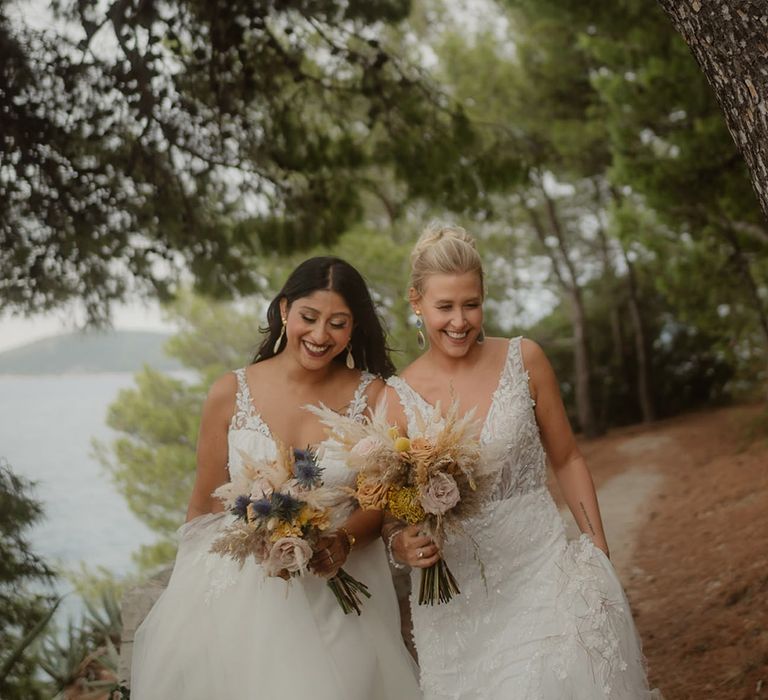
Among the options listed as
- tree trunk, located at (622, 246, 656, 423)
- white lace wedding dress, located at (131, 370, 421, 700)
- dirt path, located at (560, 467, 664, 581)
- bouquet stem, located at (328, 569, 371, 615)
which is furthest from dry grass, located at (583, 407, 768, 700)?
tree trunk, located at (622, 246, 656, 423)

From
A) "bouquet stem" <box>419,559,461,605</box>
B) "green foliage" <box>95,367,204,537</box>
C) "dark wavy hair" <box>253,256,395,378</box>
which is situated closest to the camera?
"bouquet stem" <box>419,559,461,605</box>

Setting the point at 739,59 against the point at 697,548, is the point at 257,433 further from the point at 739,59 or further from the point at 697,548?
the point at 697,548

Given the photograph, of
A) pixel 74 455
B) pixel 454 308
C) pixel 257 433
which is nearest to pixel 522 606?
pixel 454 308

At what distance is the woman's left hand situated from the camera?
307 centimetres

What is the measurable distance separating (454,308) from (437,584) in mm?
946

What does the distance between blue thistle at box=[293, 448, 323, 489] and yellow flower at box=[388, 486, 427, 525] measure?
9.6 inches

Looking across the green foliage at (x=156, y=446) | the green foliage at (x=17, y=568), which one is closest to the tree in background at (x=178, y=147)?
the green foliage at (x=17, y=568)

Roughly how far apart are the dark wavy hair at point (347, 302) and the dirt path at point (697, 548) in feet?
8.46

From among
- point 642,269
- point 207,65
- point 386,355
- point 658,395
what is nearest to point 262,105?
point 207,65

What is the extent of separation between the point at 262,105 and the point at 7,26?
198cm

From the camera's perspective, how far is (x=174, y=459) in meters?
17.0

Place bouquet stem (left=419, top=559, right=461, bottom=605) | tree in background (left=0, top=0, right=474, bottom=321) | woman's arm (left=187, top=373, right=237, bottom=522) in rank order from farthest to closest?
tree in background (left=0, top=0, right=474, bottom=321), woman's arm (left=187, top=373, right=237, bottom=522), bouquet stem (left=419, top=559, right=461, bottom=605)

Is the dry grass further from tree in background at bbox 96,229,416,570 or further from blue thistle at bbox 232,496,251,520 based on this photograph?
tree in background at bbox 96,229,416,570

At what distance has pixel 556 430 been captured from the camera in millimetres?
3406
